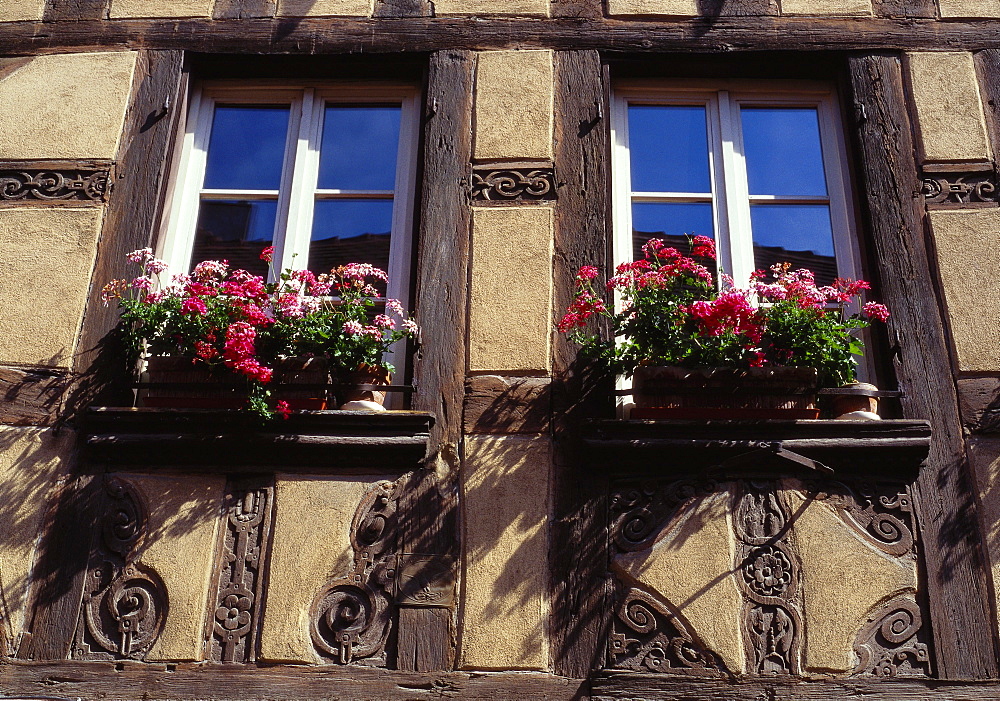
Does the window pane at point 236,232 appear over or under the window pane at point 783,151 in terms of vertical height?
under

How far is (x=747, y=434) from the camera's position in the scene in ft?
12.3

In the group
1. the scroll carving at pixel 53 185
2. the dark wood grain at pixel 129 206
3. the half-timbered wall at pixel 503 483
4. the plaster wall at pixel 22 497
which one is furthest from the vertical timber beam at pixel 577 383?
the scroll carving at pixel 53 185

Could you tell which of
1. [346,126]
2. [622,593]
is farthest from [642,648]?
[346,126]

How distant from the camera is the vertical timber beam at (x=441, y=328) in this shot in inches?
141

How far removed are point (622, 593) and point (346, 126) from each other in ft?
8.55

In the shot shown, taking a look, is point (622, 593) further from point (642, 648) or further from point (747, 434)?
point (747, 434)

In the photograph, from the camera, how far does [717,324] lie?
3.77 m

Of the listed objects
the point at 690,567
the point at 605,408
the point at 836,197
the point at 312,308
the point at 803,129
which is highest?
the point at 803,129

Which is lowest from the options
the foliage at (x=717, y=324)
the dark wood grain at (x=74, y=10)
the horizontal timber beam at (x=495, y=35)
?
the foliage at (x=717, y=324)

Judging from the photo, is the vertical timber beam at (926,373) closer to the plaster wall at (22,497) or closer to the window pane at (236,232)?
the window pane at (236,232)

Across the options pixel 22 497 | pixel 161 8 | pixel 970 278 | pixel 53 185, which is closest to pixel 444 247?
pixel 53 185

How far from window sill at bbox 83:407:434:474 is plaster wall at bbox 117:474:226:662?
2.7 inches

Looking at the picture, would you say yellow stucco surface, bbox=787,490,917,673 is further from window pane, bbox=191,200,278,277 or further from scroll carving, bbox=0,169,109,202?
scroll carving, bbox=0,169,109,202

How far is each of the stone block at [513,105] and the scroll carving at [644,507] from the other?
1585 millimetres
